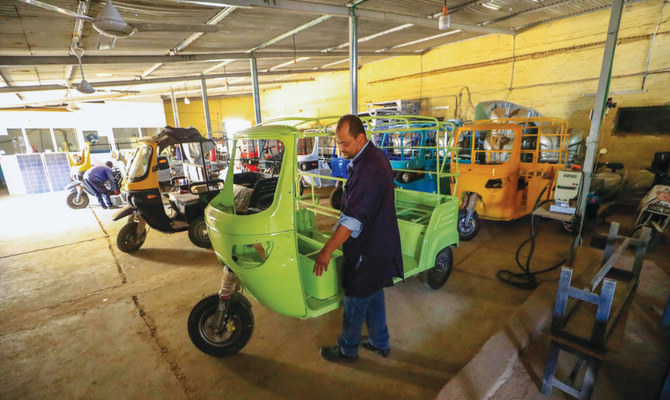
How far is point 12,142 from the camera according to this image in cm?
1327

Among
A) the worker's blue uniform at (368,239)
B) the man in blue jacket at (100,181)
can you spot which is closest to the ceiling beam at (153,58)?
the man in blue jacket at (100,181)

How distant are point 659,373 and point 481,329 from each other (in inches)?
50.2

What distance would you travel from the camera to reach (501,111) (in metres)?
8.33

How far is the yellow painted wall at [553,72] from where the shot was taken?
23.5 feet

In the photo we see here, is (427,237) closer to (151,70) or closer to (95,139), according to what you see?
(151,70)

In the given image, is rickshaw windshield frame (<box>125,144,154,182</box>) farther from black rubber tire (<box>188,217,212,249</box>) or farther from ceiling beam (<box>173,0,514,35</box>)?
ceiling beam (<box>173,0,514,35</box>)

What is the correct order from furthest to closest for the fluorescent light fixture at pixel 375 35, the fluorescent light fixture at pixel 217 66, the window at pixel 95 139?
1. the window at pixel 95 139
2. the fluorescent light fixture at pixel 217 66
3. the fluorescent light fixture at pixel 375 35

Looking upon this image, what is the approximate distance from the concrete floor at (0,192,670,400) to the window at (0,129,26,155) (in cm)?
1243

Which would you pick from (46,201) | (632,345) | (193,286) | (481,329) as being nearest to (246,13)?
(193,286)

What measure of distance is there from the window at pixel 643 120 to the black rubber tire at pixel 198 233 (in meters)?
10.2

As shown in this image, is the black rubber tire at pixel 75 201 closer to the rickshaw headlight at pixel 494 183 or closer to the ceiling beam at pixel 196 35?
the ceiling beam at pixel 196 35

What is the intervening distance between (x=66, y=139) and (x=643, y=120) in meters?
22.4

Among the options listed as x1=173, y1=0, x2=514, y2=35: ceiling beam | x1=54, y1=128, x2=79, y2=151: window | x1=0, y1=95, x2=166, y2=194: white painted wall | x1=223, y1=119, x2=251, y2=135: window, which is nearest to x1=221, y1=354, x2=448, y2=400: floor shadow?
x1=173, y1=0, x2=514, y2=35: ceiling beam

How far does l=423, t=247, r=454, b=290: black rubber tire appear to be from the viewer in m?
3.58
